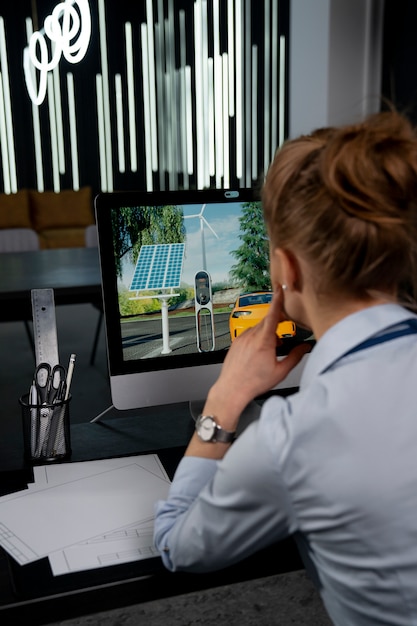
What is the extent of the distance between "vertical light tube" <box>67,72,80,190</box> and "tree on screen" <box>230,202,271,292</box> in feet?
20.5

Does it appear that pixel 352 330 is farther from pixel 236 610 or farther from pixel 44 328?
pixel 236 610

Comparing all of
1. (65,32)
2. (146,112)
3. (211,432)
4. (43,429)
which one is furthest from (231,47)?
(211,432)

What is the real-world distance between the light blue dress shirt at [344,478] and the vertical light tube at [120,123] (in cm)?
672

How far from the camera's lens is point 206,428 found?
776 mm

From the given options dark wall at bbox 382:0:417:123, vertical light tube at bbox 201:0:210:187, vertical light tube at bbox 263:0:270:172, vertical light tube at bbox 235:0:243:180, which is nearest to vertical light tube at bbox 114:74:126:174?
vertical light tube at bbox 201:0:210:187

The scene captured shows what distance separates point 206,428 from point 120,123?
6654 millimetres

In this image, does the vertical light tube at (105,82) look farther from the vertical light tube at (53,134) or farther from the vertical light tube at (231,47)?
the vertical light tube at (231,47)

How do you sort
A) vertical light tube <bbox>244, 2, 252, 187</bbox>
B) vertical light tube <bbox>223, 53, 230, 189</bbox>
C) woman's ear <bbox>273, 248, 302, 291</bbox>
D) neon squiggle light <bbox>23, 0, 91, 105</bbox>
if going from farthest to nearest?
vertical light tube <bbox>223, 53, 230, 189</bbox> → vertical light tube <bbox>244, 2, 252, 187</bbox> → neon squiggle light <bbox>23, 0, 91, 105</bbox> → woman's ear <bbox>273, 248, 302, 291</bbox>

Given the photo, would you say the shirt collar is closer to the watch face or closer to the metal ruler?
the watch face

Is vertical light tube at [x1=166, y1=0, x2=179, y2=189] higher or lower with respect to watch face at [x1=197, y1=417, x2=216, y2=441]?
higher

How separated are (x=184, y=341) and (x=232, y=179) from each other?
5.91m

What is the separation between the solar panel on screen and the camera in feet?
3.57

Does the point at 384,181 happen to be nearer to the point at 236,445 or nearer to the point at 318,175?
the point at 318,175

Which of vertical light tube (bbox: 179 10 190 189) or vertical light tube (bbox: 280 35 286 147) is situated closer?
vertical light tube (bbox: 280 35 286 147)
